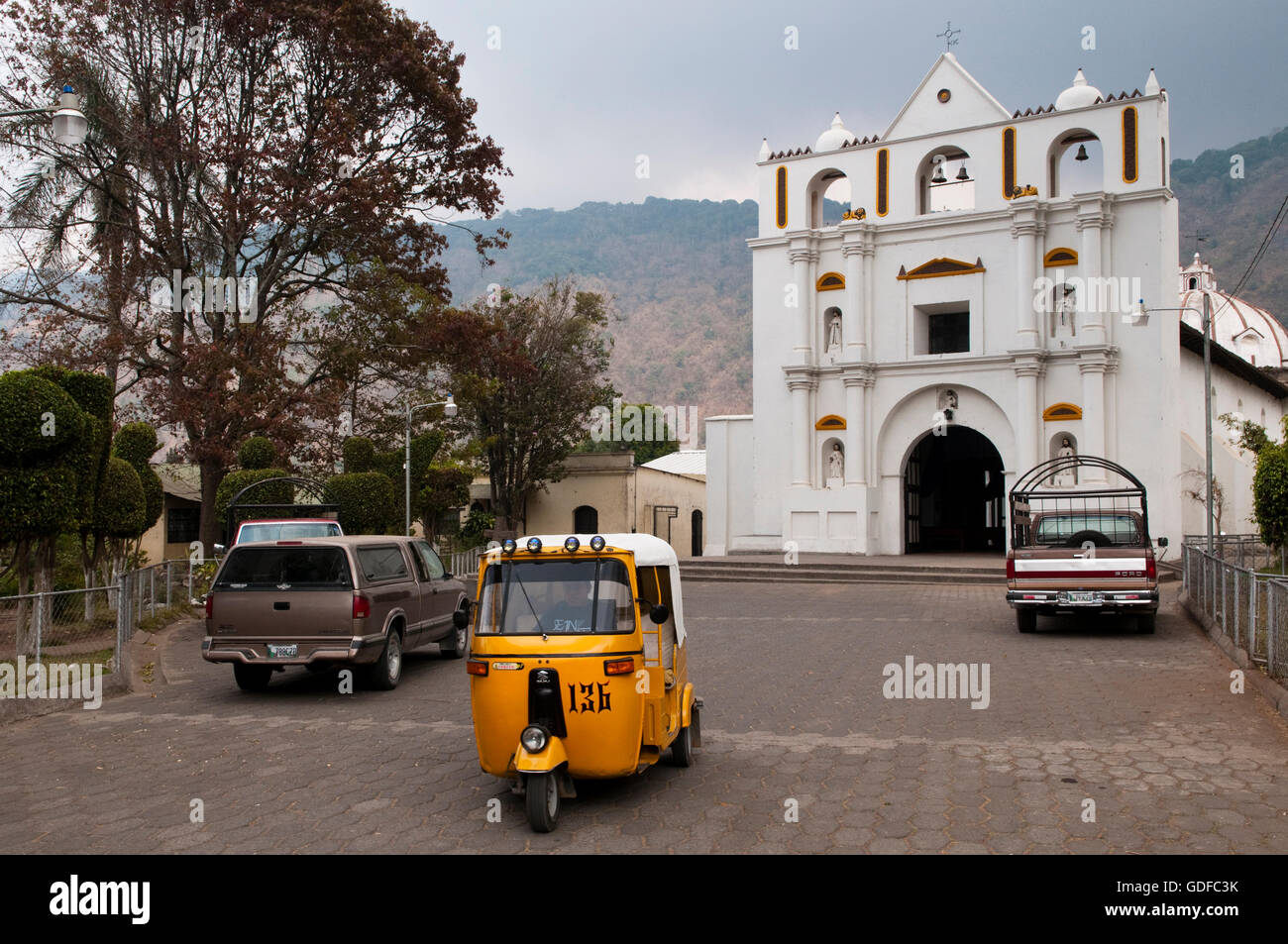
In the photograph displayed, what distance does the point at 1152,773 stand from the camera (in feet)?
26.0

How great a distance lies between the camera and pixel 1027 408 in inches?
1328

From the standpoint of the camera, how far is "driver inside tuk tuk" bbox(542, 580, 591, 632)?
7.11 m

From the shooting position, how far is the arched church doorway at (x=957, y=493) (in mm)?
38750

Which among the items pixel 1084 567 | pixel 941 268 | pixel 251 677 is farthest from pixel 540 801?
pixel 941 268

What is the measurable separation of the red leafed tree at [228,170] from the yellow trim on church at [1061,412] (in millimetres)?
18239

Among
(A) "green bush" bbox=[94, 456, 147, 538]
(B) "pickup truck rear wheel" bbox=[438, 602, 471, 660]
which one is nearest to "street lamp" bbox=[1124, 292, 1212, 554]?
(B) "pickup truck rear wheel" bbox=[438, 602, 471, 660]

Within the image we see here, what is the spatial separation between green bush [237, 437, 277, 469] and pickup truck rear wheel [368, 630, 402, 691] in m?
11.5

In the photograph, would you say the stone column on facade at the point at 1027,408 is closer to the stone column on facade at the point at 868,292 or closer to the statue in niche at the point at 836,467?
the stone column on facade at the point at 868,292

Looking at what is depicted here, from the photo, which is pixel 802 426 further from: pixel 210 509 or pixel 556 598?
pixel 556 598

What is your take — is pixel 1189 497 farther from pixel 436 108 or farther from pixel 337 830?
pixel 337 830

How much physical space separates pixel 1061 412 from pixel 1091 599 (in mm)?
18873

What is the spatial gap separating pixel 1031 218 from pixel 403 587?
89.0 feet

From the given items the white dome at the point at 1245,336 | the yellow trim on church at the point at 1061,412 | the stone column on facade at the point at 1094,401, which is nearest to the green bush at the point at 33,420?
the stone column on facade at the point at 1094,401
